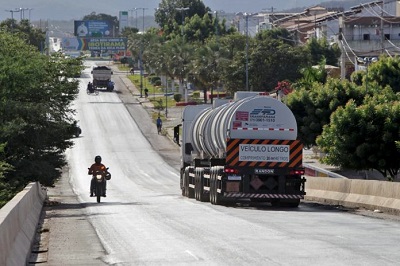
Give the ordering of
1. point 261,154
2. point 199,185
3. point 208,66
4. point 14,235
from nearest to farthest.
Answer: point 14,235
point 261,154
point 199,185
point 208,66

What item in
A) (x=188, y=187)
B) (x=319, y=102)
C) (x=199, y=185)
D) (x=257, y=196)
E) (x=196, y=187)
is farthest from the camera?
(x=319, y=102)

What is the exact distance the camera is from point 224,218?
27531mm

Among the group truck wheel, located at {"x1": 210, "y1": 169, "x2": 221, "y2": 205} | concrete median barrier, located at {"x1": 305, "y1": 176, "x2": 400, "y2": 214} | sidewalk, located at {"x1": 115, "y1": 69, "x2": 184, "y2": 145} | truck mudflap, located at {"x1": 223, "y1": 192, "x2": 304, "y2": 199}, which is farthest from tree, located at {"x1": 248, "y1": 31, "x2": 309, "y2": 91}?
truck mudflap, located at {"x1": 223, "y1": 192, "x2": 304, "y2": 199}

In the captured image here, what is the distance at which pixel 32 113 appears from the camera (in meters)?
43.1

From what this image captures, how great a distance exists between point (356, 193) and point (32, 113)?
14.4 metres

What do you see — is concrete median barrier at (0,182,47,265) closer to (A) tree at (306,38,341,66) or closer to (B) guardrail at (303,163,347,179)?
(B) guardrail at (303,163,347,179)

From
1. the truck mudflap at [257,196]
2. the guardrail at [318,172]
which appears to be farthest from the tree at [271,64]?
the truck mudflap at [257,196]

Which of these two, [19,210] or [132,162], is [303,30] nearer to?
[132,162]

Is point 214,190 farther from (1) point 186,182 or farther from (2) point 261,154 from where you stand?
(1) point 186,182

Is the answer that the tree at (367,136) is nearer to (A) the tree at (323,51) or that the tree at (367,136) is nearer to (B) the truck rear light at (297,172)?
(B) the truck rear light at (297,172)

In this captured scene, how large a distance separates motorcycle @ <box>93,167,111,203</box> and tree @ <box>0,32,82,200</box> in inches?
113

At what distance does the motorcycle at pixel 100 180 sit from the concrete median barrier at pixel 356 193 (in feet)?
25.6

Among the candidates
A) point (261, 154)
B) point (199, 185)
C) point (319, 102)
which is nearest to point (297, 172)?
point (261, 154)

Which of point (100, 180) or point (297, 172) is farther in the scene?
point (100, 180)
